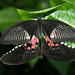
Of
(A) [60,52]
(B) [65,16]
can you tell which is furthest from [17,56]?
(B) [65,16]

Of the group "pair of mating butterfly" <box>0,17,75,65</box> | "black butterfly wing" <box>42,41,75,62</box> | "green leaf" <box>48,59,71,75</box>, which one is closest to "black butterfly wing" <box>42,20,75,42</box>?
"pair of mating butterfly" <box>0,17,75,65</box>

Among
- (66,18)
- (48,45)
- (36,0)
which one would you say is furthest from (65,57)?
(36,0)

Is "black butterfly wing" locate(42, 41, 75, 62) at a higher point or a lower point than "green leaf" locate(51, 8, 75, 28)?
lower

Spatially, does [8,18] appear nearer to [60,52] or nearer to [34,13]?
[34,13]

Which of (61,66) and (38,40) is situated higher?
(38,40)

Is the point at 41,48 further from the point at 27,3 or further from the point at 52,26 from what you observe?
the point at 27,3

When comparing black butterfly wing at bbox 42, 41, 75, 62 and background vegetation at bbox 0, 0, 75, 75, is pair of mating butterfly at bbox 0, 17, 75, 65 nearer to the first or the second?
black butterfly wing at bbox 42, 41, 75, 62
